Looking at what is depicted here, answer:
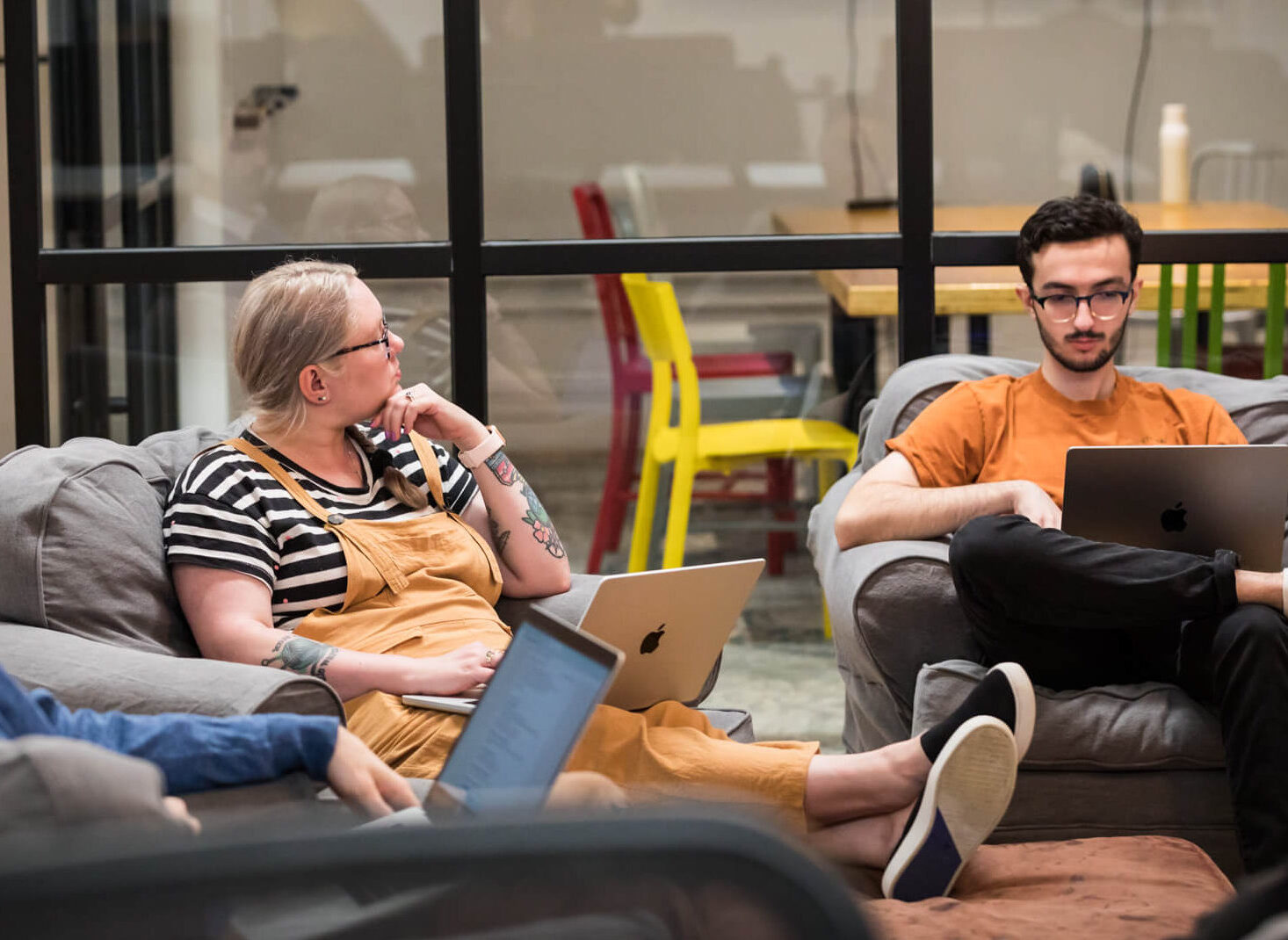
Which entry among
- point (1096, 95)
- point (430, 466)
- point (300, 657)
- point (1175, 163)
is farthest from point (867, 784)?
point (1096, 95)

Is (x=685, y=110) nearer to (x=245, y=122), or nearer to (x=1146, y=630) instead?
(x=245, y=122)

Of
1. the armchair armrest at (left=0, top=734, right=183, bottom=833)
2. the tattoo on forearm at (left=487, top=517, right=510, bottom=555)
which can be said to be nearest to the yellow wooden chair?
the tattoo on forearm at (left=487, top=517, right=510, bottom=555)

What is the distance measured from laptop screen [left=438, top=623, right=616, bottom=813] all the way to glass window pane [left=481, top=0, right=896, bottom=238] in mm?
2226

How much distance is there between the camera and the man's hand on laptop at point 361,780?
133 cm

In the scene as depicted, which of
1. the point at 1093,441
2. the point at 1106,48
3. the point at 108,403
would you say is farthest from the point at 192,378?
the point at 1106,48

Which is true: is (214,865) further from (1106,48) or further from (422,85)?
(1106,48)

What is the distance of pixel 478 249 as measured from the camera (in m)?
3.03

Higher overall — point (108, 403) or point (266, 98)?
point (266, 98)

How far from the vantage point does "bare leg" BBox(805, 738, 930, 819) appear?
5.92 feet

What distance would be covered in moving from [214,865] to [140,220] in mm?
3043

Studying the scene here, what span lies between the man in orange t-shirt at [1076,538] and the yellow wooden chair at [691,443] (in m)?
0.96

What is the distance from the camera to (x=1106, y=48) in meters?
4.35

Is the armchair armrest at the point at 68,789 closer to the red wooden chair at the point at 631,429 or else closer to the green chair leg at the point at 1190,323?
the red wooden chair at the point at 631,429

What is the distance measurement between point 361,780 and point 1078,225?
174 centimetres
